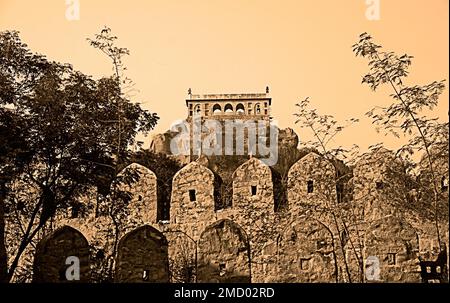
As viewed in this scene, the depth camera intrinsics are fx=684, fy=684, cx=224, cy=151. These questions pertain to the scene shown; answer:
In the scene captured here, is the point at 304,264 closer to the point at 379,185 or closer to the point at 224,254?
the point at 224,254

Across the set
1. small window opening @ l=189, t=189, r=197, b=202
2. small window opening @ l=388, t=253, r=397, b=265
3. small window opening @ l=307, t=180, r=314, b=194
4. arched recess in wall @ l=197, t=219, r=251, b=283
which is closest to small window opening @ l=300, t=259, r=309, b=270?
arched recess in wall @ l=197, t=219, r=251, b=283

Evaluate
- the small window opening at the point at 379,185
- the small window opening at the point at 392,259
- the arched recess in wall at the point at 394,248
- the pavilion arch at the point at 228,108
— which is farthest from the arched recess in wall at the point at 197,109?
the small window opening at the point at 392,259

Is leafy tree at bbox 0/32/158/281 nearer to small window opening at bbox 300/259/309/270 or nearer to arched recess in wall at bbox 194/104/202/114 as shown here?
arched recess in wall at bbox 194/104/202/114

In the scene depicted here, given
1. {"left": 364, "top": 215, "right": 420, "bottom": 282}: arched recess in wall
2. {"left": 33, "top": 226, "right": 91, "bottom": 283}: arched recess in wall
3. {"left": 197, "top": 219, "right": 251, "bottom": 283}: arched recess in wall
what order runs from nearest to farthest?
{"left": 364, "top": 215, "right": 420, "bottom": 282}: arched recess in wall < {"left": 197, "top": 219, "right": 251, "bottom": 283}: arched recess in wall < {"left": 33, "top": 226, "right": 91, "bottom": 283}: arched recess in wall

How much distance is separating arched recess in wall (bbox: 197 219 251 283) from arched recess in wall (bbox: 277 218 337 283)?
1.48 feet

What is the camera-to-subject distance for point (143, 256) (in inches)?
338

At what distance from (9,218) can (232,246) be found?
9.19ft

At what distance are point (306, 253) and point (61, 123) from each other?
3.34 m

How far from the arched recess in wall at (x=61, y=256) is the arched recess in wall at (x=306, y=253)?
2.41 meters

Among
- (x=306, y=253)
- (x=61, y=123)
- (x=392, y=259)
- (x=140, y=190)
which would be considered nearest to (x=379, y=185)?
(x=392, y=259)

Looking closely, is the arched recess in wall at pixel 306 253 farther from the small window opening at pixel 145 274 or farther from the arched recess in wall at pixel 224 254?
the small window opening at pixel 145 274

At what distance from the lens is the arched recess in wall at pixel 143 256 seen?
8484 millimetres

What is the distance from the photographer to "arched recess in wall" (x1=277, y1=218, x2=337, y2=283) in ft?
26.8
